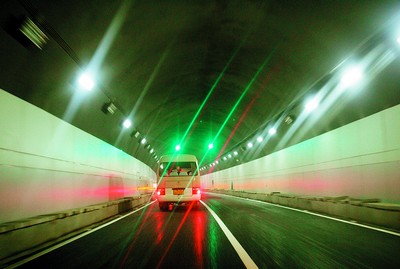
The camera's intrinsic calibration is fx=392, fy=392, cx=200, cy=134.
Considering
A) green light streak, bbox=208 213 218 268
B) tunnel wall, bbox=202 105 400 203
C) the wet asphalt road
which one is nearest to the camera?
the wet asphalt road

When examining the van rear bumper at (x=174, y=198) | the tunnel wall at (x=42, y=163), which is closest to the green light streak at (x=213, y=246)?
the tunnel wall at (x=42, y=163)

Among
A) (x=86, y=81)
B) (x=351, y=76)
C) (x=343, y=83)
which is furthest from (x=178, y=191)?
(x=351, y=76)

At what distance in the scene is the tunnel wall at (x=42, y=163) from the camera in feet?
31.0

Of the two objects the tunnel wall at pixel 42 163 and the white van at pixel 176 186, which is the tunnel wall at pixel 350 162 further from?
the tunnel wall at pixel 42 163

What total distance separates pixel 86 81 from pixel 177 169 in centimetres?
1074

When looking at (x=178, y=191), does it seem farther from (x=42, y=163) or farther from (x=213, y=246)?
(x=213, y=246)

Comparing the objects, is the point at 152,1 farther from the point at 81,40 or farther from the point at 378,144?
the point at 378,144

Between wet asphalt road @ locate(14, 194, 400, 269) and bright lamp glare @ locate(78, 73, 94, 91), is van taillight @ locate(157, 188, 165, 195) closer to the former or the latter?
bright lamp glare @ locate(78, 73, 94, 91)

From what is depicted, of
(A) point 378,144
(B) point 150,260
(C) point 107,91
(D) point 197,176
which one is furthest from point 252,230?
(D) point 197,176

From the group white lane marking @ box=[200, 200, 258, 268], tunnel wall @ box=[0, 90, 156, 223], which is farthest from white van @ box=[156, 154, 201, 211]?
white lane marking @ box=[200, 200, 258, 268]

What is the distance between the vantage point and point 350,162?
16328mm

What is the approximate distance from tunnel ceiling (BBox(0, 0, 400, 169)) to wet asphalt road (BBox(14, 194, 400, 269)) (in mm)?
4516

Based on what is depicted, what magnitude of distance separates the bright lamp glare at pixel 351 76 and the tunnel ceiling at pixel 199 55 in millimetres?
304

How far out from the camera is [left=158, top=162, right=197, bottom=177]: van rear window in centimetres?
2238
